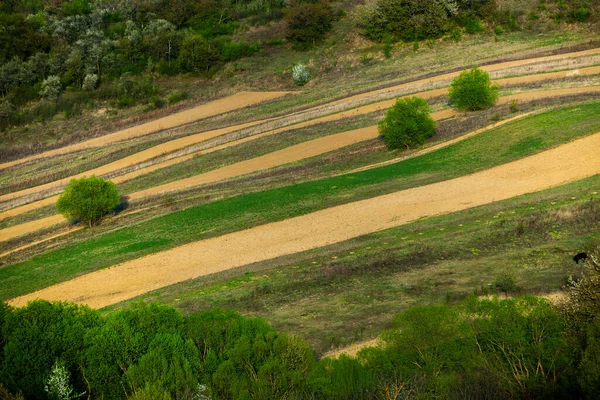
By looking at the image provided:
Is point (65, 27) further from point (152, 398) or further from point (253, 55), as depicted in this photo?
point (152, 398)

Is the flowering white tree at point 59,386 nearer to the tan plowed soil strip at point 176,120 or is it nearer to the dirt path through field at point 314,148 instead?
the dirt path through field at point 314,148

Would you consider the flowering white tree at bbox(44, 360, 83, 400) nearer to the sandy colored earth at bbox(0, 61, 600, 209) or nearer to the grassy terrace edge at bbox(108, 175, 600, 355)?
the grassy terrace edge at bbox(108, 175, 600, 355)

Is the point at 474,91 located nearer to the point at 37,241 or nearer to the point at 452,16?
the point at 452,16

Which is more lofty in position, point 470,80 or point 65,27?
point 65,27

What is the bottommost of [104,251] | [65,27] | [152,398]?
[104,251]

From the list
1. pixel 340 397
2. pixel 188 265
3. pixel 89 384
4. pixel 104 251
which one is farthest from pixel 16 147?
pixel 340 397

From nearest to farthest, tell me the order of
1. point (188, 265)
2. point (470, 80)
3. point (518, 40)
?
point (188, 265)
point (470, 80)
point (518, 40)

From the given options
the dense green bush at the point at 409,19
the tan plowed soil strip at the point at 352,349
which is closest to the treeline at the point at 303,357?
the tan plowed soil strip at the point at 352,349
